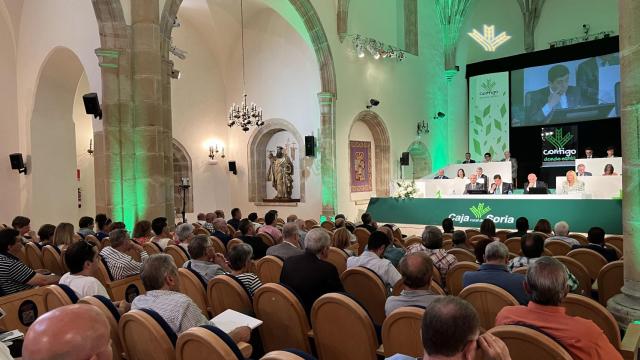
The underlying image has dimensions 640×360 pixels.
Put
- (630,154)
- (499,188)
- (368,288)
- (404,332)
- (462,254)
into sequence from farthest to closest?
1. (499,188)
2. (462,254)
3. (368,288)
4. (630,154)
5. (404,332)

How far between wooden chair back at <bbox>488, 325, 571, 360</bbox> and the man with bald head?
1.43 m

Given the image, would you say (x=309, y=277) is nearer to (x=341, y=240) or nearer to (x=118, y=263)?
(x=341, y=240)

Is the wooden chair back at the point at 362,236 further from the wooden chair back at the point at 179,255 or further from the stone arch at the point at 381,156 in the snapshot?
the stone arch at the point at 381,156

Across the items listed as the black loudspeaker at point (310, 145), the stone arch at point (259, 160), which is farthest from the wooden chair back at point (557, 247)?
the stone arch at point (259, 160)

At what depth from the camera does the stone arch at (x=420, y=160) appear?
15.3m

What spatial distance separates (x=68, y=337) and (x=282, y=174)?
1204cm

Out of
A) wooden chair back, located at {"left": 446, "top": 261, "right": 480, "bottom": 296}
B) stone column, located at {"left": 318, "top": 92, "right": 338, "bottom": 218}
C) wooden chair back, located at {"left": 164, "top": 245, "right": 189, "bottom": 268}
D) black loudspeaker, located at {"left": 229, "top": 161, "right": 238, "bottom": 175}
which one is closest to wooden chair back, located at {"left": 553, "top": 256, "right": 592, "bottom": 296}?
wooden chair back, located at {"left": 446, "top": 261, "right": 480, "bottom": 296}

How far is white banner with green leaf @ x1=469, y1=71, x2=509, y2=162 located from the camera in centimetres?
1641

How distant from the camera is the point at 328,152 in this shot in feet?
39.5

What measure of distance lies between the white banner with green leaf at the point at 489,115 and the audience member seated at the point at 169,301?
1569 cm

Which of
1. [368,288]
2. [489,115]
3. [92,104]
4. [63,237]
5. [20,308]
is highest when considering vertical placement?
[489,115]

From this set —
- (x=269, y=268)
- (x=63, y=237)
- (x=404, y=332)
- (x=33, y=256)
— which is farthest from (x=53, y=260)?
(x=404, y=332)

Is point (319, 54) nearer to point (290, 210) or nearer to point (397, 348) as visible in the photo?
point (290, 210)

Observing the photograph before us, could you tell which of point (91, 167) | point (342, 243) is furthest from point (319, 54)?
point (342, 243)
